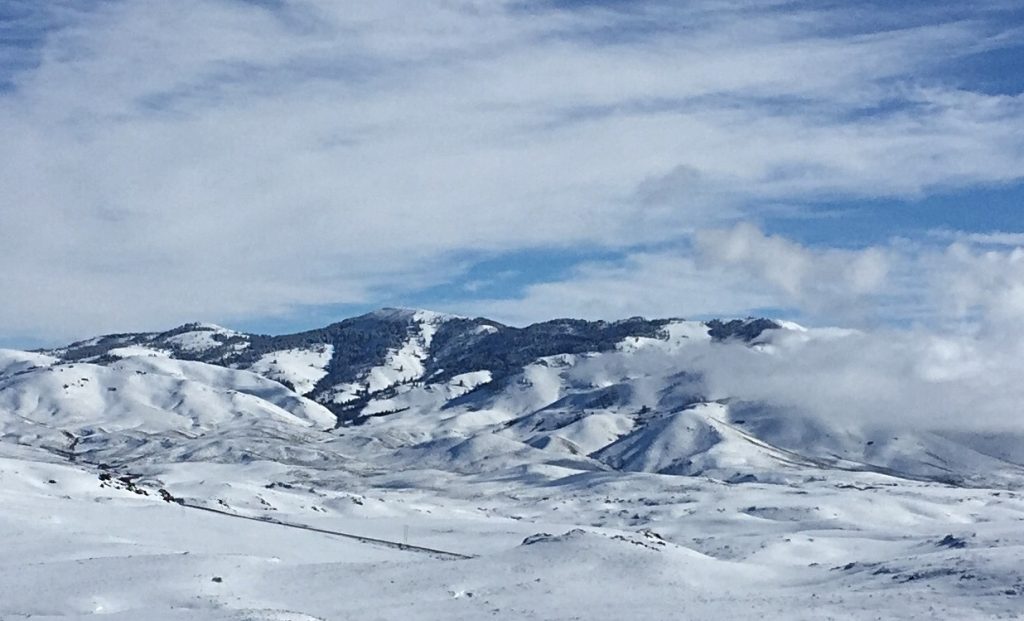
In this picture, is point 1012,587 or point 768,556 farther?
point 768,556

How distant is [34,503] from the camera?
326ft

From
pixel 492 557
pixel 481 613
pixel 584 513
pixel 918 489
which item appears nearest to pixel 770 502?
pixel 584 513

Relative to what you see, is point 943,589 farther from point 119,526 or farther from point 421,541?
point 119,526

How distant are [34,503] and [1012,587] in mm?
79964

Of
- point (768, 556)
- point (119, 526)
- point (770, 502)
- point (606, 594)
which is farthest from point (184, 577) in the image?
point (770, 502)

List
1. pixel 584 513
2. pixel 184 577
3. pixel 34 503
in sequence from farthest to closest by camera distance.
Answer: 1. pixel 584 513
2. pixel 34 503
3. pixel 184 577

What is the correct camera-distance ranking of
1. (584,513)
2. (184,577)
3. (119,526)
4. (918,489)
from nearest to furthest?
(184,577), (119,526), (584,513), (918,489)

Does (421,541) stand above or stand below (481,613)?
below

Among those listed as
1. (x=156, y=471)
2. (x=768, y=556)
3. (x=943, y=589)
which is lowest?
(x=156, y=471)

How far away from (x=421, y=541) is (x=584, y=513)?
2326 inches

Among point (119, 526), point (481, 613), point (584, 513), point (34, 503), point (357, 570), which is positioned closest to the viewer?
point (481, 613)

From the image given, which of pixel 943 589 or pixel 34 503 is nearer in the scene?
pixel 943 589

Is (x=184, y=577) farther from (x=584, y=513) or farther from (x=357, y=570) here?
(x=584, y=513)

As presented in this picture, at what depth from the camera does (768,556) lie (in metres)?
93.6
